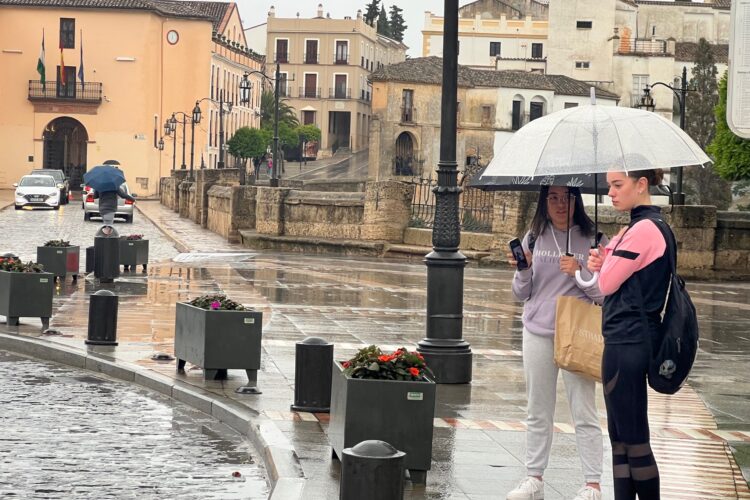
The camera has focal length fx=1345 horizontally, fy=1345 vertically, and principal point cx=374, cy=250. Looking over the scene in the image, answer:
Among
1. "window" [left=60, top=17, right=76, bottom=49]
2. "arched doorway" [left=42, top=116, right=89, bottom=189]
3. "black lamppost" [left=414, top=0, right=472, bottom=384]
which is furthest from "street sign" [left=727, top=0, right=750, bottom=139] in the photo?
"window" [left=60, top=17, right=76, bottom=49]

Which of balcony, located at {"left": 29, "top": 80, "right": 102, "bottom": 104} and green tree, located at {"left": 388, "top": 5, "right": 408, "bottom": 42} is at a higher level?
green tree, located at {"left": 388, "top": 5, "right": 408, "bottom": 42}

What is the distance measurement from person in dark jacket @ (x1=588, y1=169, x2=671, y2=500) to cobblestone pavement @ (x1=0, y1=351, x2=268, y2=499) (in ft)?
8.32

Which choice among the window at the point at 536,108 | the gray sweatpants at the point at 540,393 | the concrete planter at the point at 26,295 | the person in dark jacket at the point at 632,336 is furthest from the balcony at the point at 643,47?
the person in dark jacket at the point at 632,336

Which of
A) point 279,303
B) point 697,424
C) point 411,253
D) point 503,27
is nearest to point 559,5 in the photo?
point 503,27

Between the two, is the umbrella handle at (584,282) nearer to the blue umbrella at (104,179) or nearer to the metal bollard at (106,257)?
the metal bollard at (106,257)

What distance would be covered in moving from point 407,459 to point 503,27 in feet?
309

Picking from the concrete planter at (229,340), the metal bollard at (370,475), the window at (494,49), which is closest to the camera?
the metal bollard at (370,475)

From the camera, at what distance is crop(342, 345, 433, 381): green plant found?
788 cm

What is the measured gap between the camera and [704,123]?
79.4 m

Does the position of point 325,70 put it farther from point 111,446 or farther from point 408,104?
point 111,446

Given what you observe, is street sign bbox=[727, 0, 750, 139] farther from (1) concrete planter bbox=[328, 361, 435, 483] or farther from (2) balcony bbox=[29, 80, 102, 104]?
(2) balcony bbox=[29, 80, 102, 104]

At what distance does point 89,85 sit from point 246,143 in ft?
57.1

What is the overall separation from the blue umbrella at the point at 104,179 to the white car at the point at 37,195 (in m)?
29.2

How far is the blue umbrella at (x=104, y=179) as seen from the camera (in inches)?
934
